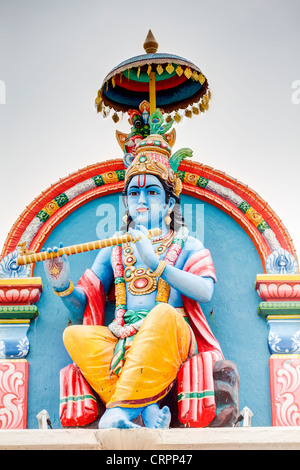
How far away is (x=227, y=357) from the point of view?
250 inches

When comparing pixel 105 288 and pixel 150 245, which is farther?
pixel 105 288

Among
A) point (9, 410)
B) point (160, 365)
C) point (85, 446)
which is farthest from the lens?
point (9, 410)

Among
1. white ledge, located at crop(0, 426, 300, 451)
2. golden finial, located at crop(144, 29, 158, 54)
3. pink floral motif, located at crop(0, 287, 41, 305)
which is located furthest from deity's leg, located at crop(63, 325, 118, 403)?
golden finial, located at crop(144, 29, 158, 54)

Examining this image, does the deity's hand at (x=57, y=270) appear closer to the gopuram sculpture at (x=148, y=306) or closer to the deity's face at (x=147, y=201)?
the gopuram sculpture at (x=148, y=306)

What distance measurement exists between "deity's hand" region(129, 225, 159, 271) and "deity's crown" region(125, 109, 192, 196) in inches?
25.5

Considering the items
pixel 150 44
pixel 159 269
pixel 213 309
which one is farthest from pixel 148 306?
pixel 150 44

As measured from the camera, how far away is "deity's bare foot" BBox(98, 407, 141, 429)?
5.16 m

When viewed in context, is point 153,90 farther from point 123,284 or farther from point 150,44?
point 123,284

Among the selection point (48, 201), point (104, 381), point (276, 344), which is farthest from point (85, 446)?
point (48, 201)

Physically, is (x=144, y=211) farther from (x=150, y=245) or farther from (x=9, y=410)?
(x=9, y=410)

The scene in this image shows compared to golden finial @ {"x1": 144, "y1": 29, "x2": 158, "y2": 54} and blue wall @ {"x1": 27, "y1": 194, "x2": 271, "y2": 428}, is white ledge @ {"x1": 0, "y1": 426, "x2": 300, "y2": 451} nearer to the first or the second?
blue wall @ {"x1": 27, "y1": 194, "x2": 271, "y2": 428}

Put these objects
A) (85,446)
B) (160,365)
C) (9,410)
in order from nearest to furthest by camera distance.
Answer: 1. (85,446)
2. (160,365)
3. (9,410)

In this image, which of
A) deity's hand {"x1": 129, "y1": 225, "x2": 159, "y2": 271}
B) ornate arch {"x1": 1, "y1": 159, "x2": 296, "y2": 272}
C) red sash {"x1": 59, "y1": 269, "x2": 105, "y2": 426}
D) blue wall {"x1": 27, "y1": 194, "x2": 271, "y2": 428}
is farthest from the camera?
ornate arch {"x1": 1, "y1": 159, "x2": 296, "y2": 272}

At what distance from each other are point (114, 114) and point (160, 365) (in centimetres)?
230
